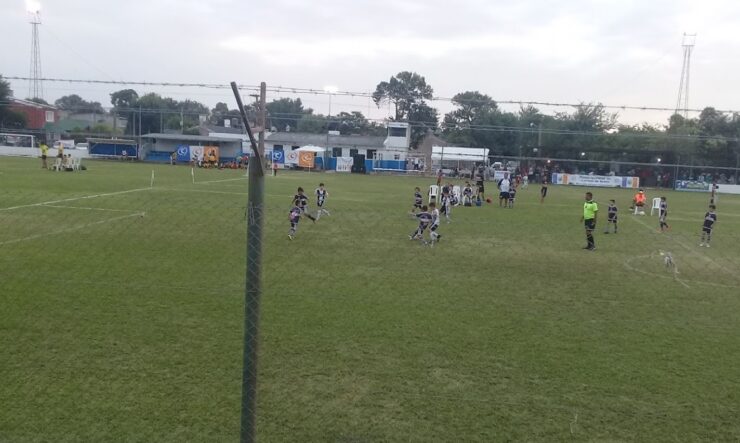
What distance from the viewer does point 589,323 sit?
9773mm

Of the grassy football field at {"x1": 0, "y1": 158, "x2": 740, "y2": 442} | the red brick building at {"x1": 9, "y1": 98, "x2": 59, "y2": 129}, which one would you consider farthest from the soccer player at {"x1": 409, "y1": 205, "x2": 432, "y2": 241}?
the red brick building at {"x1": 9, "y1": 98, "x2": 59, "y2": 129}

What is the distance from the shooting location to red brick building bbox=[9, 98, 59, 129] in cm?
8588

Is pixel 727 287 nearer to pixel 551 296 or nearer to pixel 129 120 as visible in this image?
pixel 551 296

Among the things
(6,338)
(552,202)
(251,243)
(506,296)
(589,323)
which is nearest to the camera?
(251,243)

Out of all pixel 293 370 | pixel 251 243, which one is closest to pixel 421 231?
pixel 293 370

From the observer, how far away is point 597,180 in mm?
56750

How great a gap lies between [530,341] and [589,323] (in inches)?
69.2

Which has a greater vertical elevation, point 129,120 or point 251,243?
point 129,120

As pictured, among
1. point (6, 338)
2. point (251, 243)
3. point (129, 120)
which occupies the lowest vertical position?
point (6, 338)

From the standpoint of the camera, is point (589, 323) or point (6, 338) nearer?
point (6, 338)

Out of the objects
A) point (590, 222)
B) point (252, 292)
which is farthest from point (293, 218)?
point (252, 292)

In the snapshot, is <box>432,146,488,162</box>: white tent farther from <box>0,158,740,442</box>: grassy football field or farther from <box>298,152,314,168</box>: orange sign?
<box>0,158,740,442</box>: grassy football field

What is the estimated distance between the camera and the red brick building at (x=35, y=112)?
8588 centimetres

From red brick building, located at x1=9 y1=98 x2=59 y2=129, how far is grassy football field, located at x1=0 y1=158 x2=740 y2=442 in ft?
270
